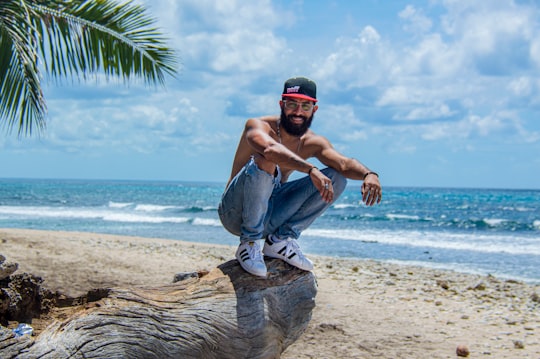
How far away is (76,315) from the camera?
382 cm

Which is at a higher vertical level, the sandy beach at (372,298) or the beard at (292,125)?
the beard at (292,125)

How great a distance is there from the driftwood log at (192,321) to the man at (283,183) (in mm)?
160

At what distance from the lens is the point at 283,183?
445 cm

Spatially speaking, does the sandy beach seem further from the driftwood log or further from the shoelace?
the shoelace

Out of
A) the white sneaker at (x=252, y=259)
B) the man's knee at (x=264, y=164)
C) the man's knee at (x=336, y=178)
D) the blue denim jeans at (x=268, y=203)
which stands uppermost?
the man's knee at (x=264, y=164)

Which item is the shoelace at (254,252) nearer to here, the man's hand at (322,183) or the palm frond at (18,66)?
the man's hand at (322,183)

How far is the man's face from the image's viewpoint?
14.1 feet

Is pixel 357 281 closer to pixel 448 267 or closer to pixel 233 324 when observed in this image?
pixel 448 267

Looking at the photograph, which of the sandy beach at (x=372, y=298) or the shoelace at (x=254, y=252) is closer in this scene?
the shoelace at (x=254, y=252)

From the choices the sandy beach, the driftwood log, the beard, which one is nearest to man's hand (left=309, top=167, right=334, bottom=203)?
the beard

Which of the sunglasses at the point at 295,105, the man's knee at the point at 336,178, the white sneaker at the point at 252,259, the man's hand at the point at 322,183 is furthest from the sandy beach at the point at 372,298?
the sunglasses at the point at 295,105

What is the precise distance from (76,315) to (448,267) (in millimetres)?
12067

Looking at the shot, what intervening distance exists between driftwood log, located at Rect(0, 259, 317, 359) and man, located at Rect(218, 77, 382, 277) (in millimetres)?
160

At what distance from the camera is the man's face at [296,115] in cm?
431
